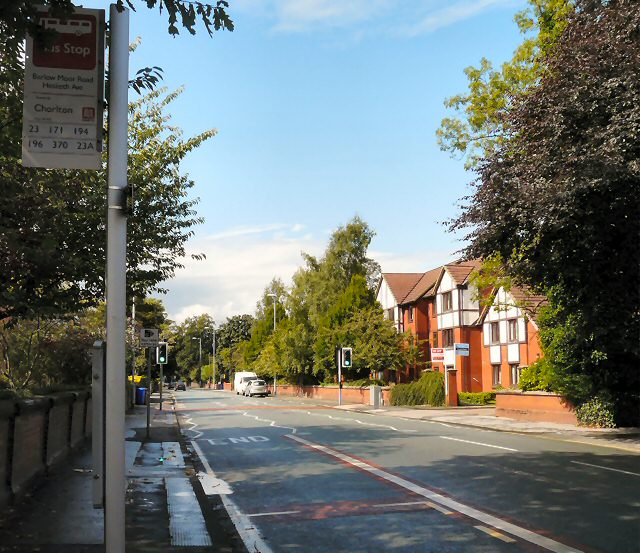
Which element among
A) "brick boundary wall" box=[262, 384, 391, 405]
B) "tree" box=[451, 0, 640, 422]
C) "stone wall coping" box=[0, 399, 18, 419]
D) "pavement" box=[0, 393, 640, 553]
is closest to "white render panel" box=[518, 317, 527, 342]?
"brick boundary wall" box=[262, 384, 391, 405]

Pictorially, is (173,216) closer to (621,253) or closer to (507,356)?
(621,253)

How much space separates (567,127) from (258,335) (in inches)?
3371

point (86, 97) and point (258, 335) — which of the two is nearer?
point (86, 97)

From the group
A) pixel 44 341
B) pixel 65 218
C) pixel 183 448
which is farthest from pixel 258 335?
pixel 65 218

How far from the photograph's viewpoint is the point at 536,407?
1033 inches

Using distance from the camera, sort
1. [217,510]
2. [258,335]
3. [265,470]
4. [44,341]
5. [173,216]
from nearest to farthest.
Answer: [217,510], [265,470], [173,216], [44,341], [258,335]

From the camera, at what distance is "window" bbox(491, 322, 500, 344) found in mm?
47200

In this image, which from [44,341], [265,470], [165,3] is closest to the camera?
[165,3]

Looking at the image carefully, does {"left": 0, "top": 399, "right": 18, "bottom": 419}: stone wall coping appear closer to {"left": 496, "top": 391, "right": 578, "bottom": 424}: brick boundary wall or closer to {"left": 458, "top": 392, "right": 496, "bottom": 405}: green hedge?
{"left": 496, "top": 391, "right": 578, "bottom": 424}: brick boundary wall

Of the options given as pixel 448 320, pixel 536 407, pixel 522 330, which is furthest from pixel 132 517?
pixel 448 320

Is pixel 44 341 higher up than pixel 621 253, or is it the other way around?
pixel 621 253

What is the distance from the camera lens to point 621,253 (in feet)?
53.9

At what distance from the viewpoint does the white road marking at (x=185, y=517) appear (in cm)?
738

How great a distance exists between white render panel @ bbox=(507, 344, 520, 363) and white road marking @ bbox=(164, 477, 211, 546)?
3561 centimetres
